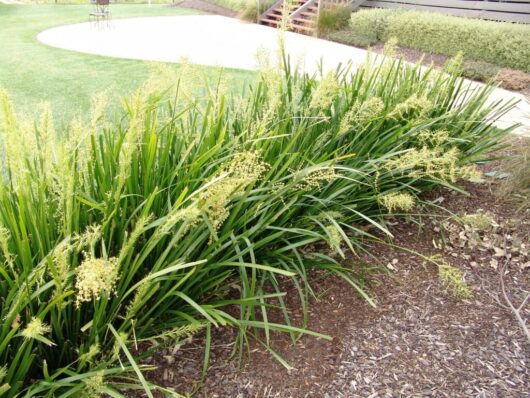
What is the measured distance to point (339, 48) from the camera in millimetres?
10391

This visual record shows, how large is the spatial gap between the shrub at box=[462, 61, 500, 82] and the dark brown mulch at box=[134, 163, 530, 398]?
6.85 metres

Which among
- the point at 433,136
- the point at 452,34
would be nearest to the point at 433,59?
the point at 452,34

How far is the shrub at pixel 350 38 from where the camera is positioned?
10805 mm

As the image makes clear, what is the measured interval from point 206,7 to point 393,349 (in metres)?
19.0

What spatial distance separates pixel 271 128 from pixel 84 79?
4.95 m

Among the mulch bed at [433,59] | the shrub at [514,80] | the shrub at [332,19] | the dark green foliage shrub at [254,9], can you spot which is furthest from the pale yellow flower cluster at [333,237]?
the dark green foliage shrub at [254,9]

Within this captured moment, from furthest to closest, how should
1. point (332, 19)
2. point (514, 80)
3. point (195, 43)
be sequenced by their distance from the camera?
point (332, 19) → point (195, 43) → point (514, 80)

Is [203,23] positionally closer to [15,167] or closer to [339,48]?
[339,48]

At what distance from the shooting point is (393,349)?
1.96 m

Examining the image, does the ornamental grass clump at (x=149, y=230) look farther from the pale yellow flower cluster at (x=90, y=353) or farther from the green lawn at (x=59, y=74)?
the green lawn at (x=59, y=74)

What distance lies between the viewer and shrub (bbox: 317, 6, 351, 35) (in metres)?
12.1

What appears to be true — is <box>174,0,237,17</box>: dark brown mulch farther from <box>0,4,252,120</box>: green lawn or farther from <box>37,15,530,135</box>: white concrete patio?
<box>0,4,252,120</box>: green lawn

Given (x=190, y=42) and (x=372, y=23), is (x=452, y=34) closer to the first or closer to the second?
(x=372, y=23)

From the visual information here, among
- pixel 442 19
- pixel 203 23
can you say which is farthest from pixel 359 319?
pixel 203 23
